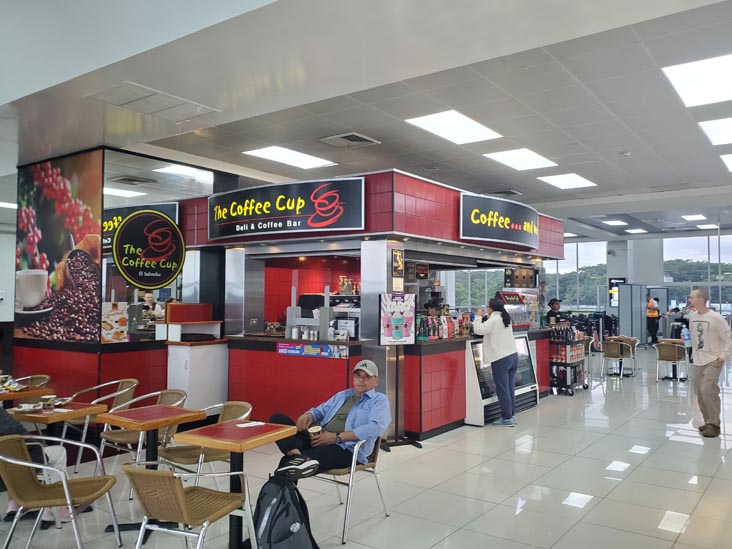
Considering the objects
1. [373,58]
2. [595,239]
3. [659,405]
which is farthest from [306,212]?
[595,239]

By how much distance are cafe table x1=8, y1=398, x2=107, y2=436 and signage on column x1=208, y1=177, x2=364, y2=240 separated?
2.88 metres

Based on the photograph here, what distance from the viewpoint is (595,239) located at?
18.4 metres

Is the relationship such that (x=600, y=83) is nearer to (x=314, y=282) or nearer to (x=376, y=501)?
(x=376, y=501)

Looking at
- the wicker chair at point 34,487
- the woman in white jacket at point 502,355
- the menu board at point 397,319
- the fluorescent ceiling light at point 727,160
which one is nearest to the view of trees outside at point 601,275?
the fluorescent ceiling light at point 727,160

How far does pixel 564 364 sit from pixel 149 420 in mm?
7021

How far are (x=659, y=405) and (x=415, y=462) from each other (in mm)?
4596

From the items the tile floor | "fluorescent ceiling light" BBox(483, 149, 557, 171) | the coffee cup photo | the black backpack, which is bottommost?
the tile floor

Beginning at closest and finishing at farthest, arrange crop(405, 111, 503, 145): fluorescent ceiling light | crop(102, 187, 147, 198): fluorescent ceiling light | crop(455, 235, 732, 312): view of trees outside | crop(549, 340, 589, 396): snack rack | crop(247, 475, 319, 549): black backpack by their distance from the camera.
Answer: crop(247, 475, 319, 549): black backpack → crop(405, 111, 503, 145): fluorescent ceiling light → crop(549, 340, 589, 396): snack rack → crop(102, 187, 147, 198): fluorescent ceiling light → crop(455, 235, 732, 312): view of trees outside

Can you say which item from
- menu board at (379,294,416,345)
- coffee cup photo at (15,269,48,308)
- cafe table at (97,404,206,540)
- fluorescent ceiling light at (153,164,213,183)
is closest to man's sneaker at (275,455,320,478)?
cafe table at (97,404,206,540)

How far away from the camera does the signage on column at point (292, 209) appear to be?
20.4 ft

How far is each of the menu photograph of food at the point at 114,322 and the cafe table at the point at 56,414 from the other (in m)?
2.14

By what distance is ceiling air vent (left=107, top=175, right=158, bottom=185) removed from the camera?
28.8 feet

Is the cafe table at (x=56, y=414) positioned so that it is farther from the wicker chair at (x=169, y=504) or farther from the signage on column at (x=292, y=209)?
the signage on column at (x=292, y=209)

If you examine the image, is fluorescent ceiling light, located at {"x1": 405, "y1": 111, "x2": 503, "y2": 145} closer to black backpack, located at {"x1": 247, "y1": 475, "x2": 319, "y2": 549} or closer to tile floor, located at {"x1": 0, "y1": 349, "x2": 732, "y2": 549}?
tile floor, located at {"x1": 0, "y1": 349, "x2": 732, "y2": 549}
